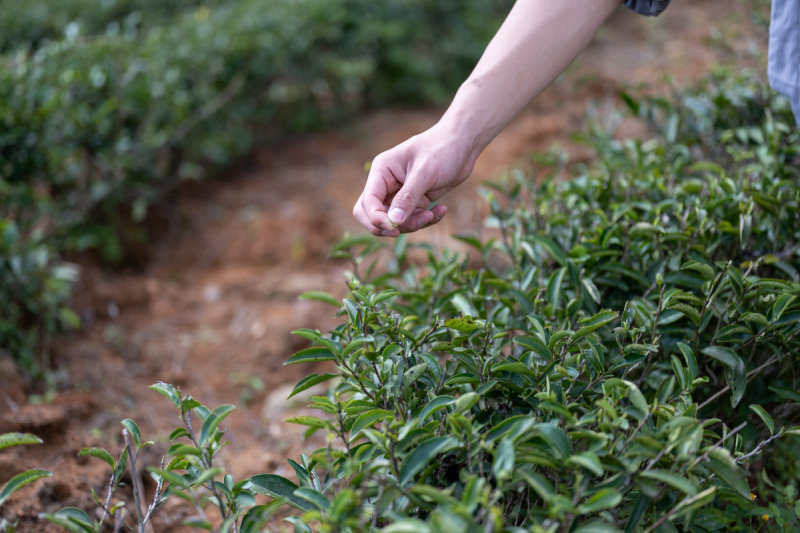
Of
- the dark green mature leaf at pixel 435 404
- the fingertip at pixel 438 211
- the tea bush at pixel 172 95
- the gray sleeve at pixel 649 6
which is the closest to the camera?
the dark green mature leaf at pixel 435 404

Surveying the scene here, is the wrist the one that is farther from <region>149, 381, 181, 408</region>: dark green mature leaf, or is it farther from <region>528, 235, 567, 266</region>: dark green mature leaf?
<region>149, 381, 181, 408</region>: dark green mature leaf

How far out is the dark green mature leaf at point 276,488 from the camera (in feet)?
3.81

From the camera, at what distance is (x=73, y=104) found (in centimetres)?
302

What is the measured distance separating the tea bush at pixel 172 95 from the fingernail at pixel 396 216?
6.40ft

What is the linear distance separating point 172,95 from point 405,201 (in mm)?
2830

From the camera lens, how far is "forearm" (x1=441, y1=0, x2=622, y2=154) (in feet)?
4.87

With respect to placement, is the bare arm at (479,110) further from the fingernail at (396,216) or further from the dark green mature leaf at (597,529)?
the dark green mature leaf at (597,529)

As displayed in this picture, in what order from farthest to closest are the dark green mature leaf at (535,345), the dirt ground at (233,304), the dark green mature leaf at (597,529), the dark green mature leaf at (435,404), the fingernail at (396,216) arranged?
the dirt ground at (233,304)
the fingernail at (396,216)
the dark green mature leaf at (535,345)
the dark green mature leaf at (435,404)
the dark green mature leaf at (597,529)

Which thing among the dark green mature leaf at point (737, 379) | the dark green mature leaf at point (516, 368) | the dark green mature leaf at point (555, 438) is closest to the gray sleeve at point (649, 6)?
the dark green mature leaf at point (737, 379)

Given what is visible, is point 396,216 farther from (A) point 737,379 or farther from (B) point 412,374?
(A) point 737,379

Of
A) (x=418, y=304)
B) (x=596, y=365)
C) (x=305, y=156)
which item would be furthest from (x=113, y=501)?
(x=305, y=156)

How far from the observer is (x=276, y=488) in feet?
3.84

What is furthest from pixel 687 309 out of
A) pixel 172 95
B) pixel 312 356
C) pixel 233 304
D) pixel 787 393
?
pixel 172 95

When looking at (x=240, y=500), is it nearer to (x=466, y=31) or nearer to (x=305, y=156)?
(x=305, y=156)
